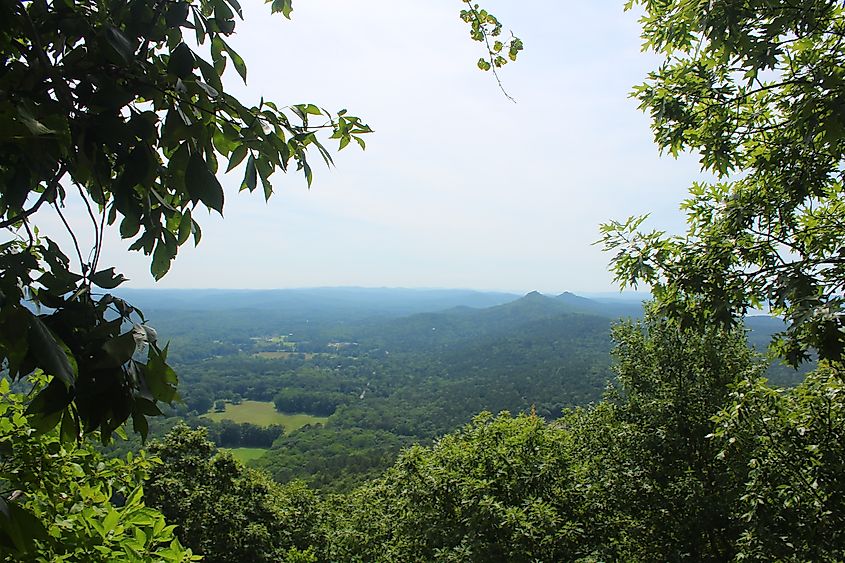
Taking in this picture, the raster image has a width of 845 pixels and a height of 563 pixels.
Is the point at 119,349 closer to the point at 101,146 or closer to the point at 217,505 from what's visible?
the point at 101,146

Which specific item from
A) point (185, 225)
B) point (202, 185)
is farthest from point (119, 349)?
point (185, 225)

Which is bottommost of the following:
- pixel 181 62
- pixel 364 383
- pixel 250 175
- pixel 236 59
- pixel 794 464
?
pixel 364 383

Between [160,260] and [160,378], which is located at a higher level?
[160,260]

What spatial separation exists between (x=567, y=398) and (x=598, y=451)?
2378 inches

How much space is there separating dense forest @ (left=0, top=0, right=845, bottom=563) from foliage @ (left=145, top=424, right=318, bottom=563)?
94mm

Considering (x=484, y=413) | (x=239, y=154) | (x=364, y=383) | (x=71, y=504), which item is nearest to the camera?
(x=239, y=154)

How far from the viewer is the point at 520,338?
13600 cm

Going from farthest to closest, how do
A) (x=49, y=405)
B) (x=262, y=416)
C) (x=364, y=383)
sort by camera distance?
(x=364, y=383) < (x=262, y=416) < (x=49, y=405)

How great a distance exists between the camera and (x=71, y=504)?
8.73 feet

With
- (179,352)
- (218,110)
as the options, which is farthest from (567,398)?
(179,352)

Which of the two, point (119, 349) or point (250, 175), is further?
point (250, 175)

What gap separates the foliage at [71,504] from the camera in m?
1.95

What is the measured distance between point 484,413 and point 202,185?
446 inches

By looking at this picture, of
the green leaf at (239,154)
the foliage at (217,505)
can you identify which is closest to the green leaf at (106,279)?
the green leaf at (239,154)
